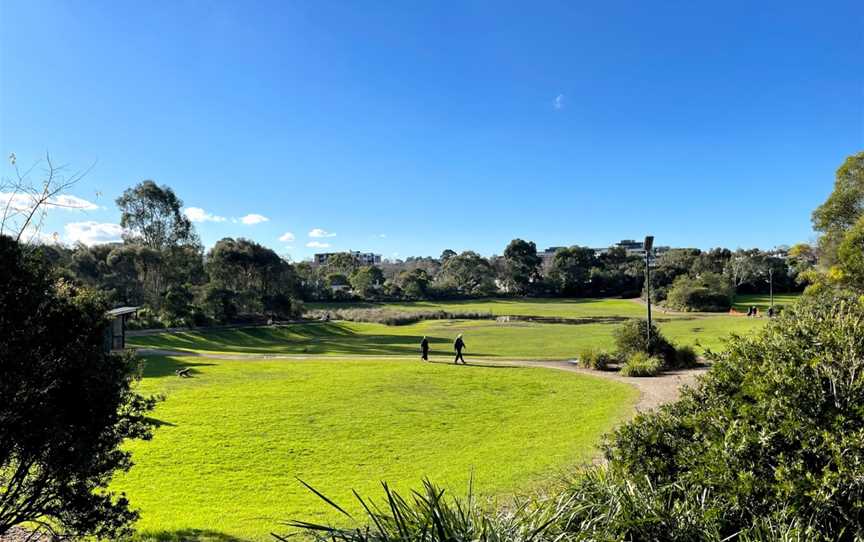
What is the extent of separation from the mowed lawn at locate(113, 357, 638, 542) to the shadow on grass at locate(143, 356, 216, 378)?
0.22m

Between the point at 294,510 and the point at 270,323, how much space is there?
126ft

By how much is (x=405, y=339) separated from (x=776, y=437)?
33554mm

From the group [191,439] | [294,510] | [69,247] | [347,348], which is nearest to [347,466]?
[294,510]

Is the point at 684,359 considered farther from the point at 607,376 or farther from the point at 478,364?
the point at 478,364

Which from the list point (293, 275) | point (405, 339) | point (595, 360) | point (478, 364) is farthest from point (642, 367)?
point (293, 275)

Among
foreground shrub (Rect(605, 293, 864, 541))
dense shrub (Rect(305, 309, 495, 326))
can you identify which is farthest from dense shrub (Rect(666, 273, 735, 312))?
foreground shrub (Rect(605, 293, 864, 541))

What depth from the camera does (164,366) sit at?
20.8m

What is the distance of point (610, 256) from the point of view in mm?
97250

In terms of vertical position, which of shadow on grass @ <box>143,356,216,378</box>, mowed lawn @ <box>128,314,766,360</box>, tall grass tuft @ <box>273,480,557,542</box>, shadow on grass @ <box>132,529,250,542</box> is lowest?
mowed lawn @ <box>128,314,766,360</box>

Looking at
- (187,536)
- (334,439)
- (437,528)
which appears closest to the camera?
(437,528)

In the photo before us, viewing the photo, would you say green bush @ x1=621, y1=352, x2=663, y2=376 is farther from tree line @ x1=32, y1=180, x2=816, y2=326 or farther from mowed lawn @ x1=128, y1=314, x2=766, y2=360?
tree line @ x1=32, y1=180, x2=816, y2=326

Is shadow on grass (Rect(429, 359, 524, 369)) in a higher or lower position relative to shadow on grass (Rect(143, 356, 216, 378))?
lower

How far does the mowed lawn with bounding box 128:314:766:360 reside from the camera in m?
28.6

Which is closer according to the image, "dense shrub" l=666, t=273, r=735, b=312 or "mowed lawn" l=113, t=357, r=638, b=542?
"mowed lawn" l=113, t=357, r=638, b=542
